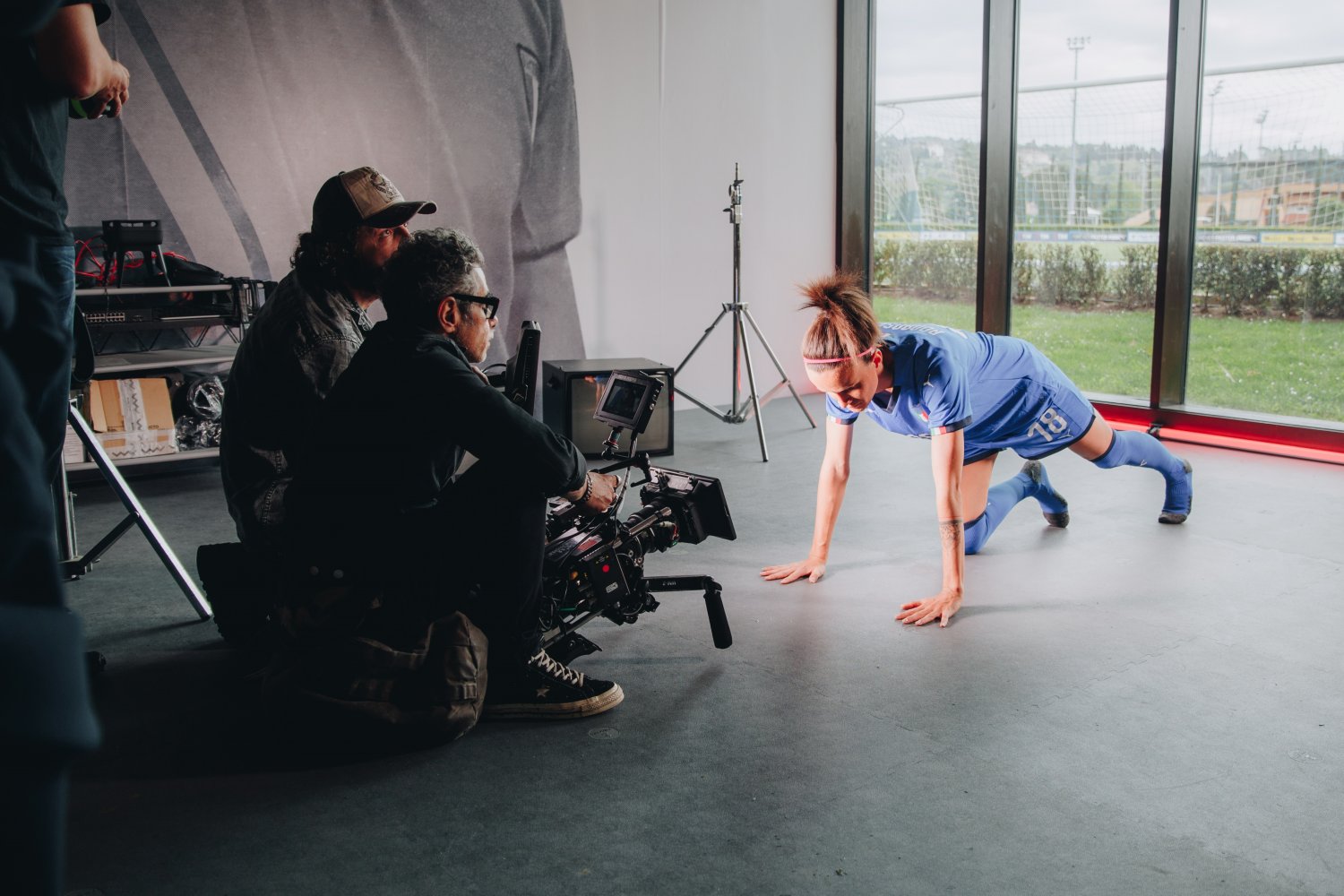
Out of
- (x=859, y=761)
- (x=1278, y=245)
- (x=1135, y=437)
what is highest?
(x=1278, y=245)

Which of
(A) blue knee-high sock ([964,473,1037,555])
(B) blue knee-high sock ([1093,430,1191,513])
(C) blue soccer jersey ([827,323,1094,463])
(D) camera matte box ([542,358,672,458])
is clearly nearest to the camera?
(C) blue soccer jersey ([827,323,1094,463])

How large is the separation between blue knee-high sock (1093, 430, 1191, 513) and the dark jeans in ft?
7.07

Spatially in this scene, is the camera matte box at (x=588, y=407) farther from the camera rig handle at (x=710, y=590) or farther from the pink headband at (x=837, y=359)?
the camera rig handle at (x=710, y=590)

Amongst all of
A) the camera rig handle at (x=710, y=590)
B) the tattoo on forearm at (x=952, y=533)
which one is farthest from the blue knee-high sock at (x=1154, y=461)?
the camera rig handle at (x=710, y=590)

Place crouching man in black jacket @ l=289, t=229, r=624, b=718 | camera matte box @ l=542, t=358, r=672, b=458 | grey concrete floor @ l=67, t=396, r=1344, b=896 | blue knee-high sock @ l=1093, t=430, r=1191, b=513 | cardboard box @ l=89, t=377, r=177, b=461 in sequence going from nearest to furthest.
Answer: grey concrete floor @ l=67, t=396, r=1344, b=896 < crouching man in black jacket @ l=289, t=229, r=624, b=718 < blue knee-high sock @ l=1093, t=430, r=1191, b=513 < cardboard box @ l=89, t=377, r=177, b=461 < camera matte box @ l=542, t=358, r=672, b=458

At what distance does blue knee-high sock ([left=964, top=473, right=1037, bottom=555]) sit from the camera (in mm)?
3357

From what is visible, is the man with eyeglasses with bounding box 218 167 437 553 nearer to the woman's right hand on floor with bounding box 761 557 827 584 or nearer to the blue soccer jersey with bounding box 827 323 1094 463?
the blue soccer jersey with bounding box 827 323 1094 463

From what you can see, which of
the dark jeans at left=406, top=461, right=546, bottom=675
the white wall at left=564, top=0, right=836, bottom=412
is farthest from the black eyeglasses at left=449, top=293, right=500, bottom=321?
the white wall at left=564, top=0, right=836, bottom=412

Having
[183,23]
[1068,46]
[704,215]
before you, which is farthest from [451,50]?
[1068,46]

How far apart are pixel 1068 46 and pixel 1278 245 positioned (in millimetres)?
1436

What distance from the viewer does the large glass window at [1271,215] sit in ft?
15.6

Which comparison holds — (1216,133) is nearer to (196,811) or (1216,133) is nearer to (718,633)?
(718,633)

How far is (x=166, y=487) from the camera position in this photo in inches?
171

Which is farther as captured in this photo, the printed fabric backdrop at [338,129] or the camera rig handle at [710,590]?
the printed fabric backdrop at [338,129]
